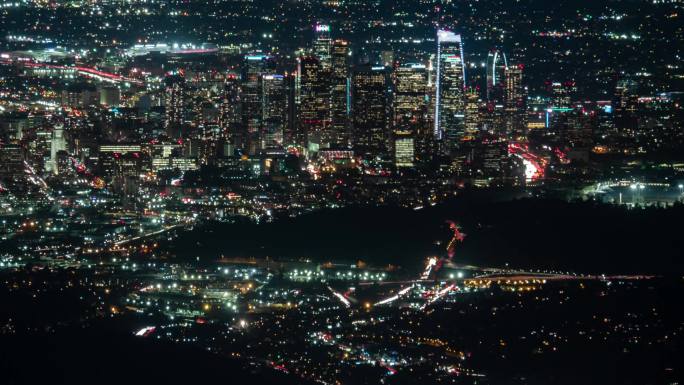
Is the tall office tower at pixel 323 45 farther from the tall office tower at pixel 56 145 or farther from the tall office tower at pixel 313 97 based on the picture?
the tall office tower at pixel 56 145

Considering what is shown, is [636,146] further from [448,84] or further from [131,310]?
[131,310]

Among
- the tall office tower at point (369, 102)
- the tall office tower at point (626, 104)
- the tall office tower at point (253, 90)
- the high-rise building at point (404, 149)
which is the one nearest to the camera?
the high-rise building at point (404, 149)

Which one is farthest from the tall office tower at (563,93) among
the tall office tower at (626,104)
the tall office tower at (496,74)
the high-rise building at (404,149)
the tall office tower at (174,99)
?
the tall office tower at (174,99)

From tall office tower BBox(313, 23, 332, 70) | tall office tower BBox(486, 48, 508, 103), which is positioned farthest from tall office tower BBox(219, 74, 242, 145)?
tall office tower BBox(486, 48, 508, 103)

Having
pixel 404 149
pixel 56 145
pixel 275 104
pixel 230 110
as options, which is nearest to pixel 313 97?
pixel 275 104

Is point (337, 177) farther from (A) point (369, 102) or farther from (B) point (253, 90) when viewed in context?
(B) point (253, 90)

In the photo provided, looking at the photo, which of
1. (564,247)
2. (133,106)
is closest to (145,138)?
(133,106)
